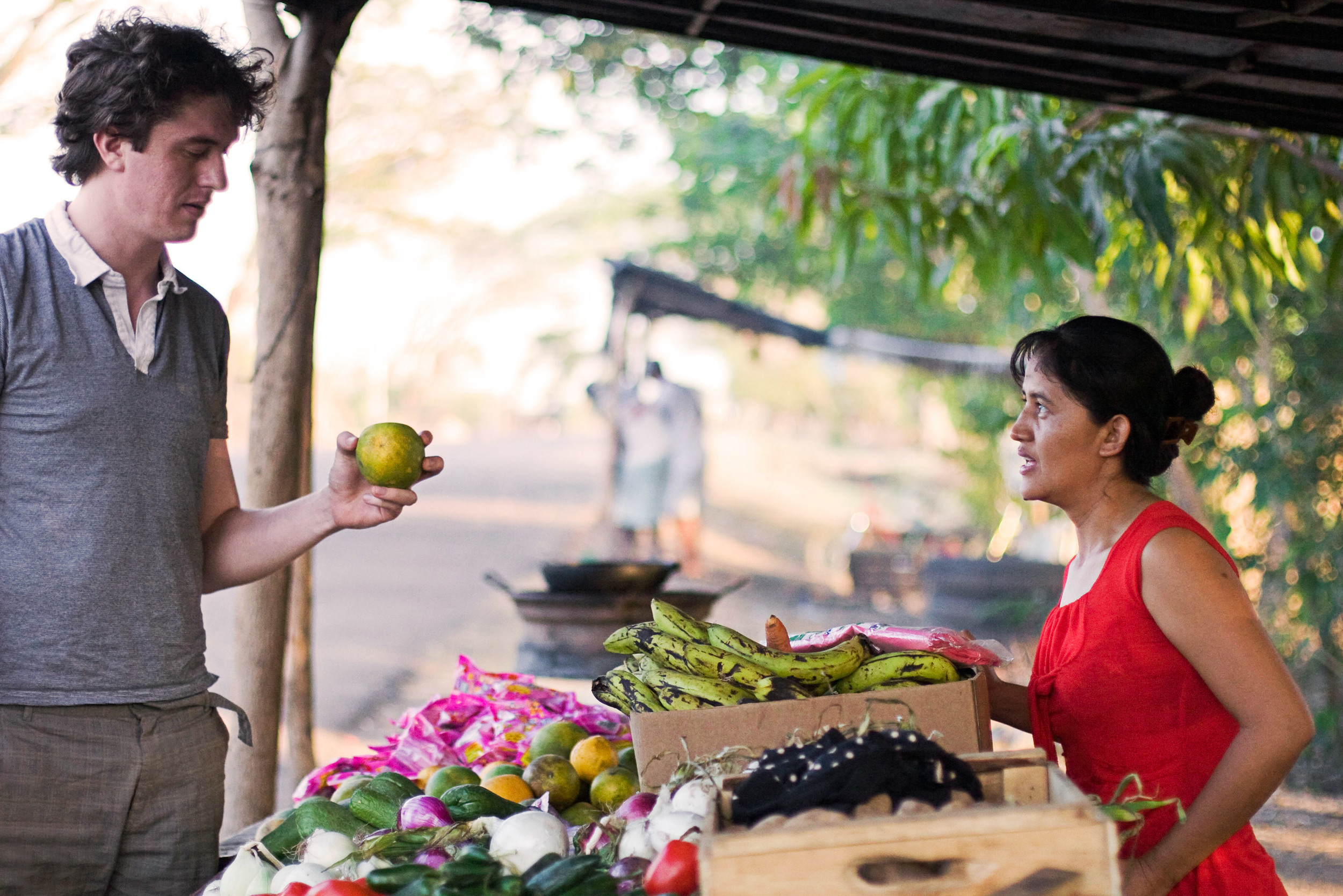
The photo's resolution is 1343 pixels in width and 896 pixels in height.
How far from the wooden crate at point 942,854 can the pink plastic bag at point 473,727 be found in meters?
1.78

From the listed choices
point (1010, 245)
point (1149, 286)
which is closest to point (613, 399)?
point (1149, 286)

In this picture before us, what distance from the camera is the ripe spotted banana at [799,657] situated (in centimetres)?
226

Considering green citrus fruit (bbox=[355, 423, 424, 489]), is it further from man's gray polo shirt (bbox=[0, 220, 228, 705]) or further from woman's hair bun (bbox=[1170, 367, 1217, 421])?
woman's hair bun (bbox=[1170, 367, 1217, 421])

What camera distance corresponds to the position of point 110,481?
219 centimetres

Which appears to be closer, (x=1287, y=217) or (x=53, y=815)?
(x=53, y=815)

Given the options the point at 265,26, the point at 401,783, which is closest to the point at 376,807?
the point at 401,783

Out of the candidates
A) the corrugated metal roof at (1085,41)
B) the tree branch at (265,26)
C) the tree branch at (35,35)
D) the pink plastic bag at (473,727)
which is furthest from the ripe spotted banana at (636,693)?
the tree branch at (35,35)

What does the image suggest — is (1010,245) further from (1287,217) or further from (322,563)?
(322,563)

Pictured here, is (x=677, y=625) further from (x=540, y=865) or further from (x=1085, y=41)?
(x=1085, y=41)

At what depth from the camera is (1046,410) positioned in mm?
2525

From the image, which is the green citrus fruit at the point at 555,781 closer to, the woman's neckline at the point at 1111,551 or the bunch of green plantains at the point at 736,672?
the bunch of green plantains at the point at 736,672

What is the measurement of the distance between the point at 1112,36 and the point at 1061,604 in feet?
5.65

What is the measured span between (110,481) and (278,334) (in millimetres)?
1222

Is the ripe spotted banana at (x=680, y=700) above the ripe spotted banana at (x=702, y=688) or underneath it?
underneath
